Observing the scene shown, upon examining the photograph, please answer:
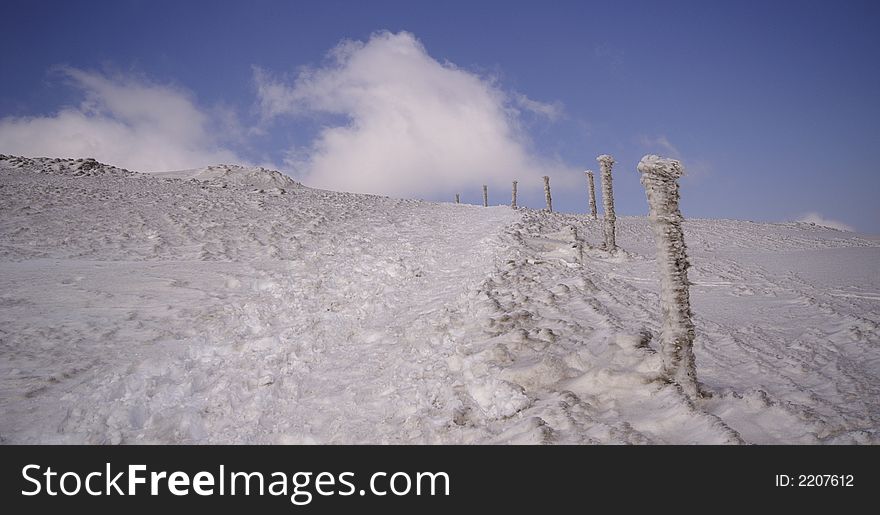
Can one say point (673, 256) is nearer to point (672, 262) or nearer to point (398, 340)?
point (672, 262)

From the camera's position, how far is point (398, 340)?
30.1ft

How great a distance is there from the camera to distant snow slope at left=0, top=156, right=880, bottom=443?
19.5 ft

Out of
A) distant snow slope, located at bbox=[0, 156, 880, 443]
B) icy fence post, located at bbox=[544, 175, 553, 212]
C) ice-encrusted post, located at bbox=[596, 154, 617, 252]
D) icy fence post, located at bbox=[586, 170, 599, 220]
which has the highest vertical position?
icy fence post, located at bbox=[544, 175, 553, 212]

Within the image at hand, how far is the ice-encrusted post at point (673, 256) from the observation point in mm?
5941

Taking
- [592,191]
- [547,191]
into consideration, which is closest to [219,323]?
[592,191]

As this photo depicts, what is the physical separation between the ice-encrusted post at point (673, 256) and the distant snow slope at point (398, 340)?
1.48 ft

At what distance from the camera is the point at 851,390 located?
632 centimetres

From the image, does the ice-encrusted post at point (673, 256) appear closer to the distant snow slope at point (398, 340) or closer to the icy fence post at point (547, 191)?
the distant snow slope at point (398, 340)

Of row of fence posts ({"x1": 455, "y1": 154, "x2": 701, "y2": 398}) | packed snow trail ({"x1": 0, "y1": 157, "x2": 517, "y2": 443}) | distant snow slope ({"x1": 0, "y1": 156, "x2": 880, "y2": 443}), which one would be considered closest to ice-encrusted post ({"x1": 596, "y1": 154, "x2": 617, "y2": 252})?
distant snow slope ({"x1": 0, "y1": 156, "x2": 880, "y2": 443})

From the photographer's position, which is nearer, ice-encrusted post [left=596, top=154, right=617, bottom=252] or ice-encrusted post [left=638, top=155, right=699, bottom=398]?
ice-encrusted post [left=638, top=155, right=699, bottom=398]

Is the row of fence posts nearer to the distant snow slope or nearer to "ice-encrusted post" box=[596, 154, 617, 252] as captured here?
the distant snow slope

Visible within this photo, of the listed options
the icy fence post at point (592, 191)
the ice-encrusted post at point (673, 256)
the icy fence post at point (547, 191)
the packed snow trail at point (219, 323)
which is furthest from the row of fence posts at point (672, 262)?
the icy fence post at point (547, 191)

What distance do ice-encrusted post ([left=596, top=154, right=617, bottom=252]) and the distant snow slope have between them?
812 mm
